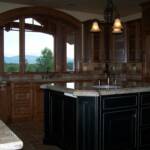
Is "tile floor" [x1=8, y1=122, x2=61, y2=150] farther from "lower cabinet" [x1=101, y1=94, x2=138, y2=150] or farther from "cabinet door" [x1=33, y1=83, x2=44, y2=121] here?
"lower cabinet" [x1=101, y1=94, x2=138, y2=150]

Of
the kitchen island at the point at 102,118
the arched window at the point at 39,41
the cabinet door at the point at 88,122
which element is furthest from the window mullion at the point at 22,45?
the cabinet door at the point at 88,122

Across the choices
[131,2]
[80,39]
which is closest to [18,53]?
[80,39]

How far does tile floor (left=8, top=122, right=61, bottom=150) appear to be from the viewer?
13.2 feet

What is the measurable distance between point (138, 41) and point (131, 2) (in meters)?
1.12

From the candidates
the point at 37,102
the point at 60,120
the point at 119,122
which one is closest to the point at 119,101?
the point at 119,122

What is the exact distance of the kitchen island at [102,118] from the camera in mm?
3139

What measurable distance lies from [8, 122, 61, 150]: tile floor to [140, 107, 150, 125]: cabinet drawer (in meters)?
1.41

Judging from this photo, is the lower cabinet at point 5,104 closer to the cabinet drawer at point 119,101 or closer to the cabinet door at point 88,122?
the cabinet door at point 88,122

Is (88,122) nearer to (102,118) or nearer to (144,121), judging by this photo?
(102,118)

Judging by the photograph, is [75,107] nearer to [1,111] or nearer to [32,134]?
[32,134]

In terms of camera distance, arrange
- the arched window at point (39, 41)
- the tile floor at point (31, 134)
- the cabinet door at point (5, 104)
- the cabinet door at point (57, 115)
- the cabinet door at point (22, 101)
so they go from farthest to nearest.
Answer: the arched window at point (39, 41) < the cabinet door at point (22, 101) < the cabinet door at point (5, 104) < the tile floor at point (31, 134) < the cabinet door at point (57, 115)

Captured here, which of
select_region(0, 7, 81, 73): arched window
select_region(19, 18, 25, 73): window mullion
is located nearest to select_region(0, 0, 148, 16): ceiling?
select_region(0, 7, 81, 73): arched window

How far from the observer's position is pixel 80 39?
701cm

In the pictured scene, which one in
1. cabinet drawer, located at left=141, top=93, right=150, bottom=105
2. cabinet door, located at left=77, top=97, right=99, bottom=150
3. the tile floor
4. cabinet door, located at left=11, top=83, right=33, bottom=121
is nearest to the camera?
cabinet door, located at left=77, top=97, right=99, bottom=150
